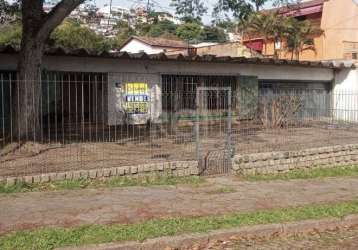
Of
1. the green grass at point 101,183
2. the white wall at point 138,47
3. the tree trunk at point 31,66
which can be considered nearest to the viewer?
the green grass at point 101,183

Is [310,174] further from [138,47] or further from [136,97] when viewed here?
[138,47]

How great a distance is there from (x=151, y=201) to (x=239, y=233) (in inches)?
73.3

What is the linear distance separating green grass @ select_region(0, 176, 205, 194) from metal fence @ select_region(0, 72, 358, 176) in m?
0.46

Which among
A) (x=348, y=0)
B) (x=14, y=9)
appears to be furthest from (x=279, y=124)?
(x=348, y=0)

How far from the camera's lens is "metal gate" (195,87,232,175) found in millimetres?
10406

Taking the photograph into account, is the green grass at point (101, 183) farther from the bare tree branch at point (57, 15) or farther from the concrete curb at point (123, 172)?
the bare tree branch at point (57, 15)

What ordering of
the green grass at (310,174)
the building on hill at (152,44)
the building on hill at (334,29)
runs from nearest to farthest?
the green grass at (310,174), the building on hill at (334,29), the building on hill at (152,44)

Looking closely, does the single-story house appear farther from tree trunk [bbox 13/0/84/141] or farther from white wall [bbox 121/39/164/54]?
white wall [bbox 121/39/164/54]

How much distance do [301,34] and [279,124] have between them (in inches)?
503

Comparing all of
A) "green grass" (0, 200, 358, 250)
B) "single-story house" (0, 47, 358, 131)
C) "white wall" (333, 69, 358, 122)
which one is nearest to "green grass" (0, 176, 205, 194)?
"green grass" (0, 200, 358, 250)

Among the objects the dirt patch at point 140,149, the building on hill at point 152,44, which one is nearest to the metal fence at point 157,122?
the dirt patch at point 140,149

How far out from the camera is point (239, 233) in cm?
621

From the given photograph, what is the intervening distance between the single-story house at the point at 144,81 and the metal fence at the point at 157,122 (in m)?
0.04

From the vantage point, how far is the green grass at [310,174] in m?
10.5
